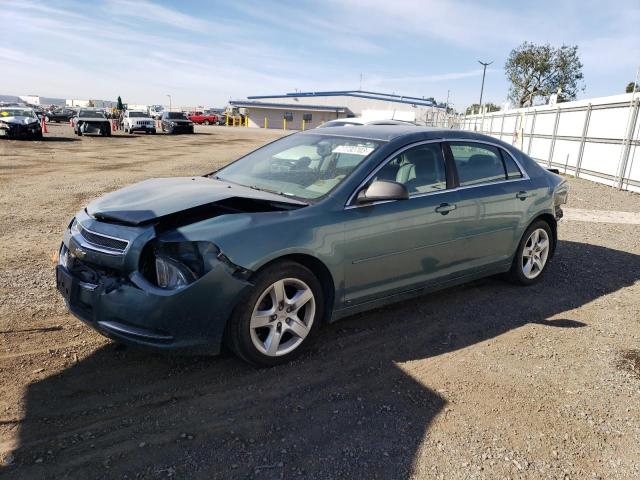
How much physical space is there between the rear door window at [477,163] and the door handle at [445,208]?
0.30 meters

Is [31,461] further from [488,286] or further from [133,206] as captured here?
[488,286]

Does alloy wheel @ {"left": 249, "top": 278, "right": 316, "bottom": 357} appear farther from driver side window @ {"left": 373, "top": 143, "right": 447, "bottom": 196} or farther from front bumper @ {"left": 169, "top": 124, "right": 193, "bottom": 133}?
front bumper @ {"left": 169, "top": 124, "right": 193, "bottom": 133}

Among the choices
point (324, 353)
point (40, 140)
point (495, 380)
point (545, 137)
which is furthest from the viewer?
point (40, 140)

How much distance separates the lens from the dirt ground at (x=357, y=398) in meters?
2.63

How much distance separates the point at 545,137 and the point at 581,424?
59.4ft

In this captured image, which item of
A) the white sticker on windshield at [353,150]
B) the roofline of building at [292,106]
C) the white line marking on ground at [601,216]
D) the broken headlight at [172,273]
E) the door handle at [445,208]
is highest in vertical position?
the roofline of building at [292,106]

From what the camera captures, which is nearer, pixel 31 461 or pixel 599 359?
pixel 31 461

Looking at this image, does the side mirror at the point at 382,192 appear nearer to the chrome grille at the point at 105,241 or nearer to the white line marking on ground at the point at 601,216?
the chrome grille at the point at 105,241

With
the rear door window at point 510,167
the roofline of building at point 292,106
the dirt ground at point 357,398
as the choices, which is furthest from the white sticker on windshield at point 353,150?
the roofline of building at point 292,106

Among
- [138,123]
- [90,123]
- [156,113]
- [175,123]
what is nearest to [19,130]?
[90,123]

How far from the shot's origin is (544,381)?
3559mm

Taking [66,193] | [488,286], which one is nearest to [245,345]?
[488,286]

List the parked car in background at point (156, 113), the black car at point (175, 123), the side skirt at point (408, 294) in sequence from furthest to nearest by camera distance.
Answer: the parked car in background at point (156, 113), the black car at point (175, 123), the side skirt at point (408, 294)

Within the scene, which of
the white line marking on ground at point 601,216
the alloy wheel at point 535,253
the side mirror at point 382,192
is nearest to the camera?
the side mirror at point 382,192
